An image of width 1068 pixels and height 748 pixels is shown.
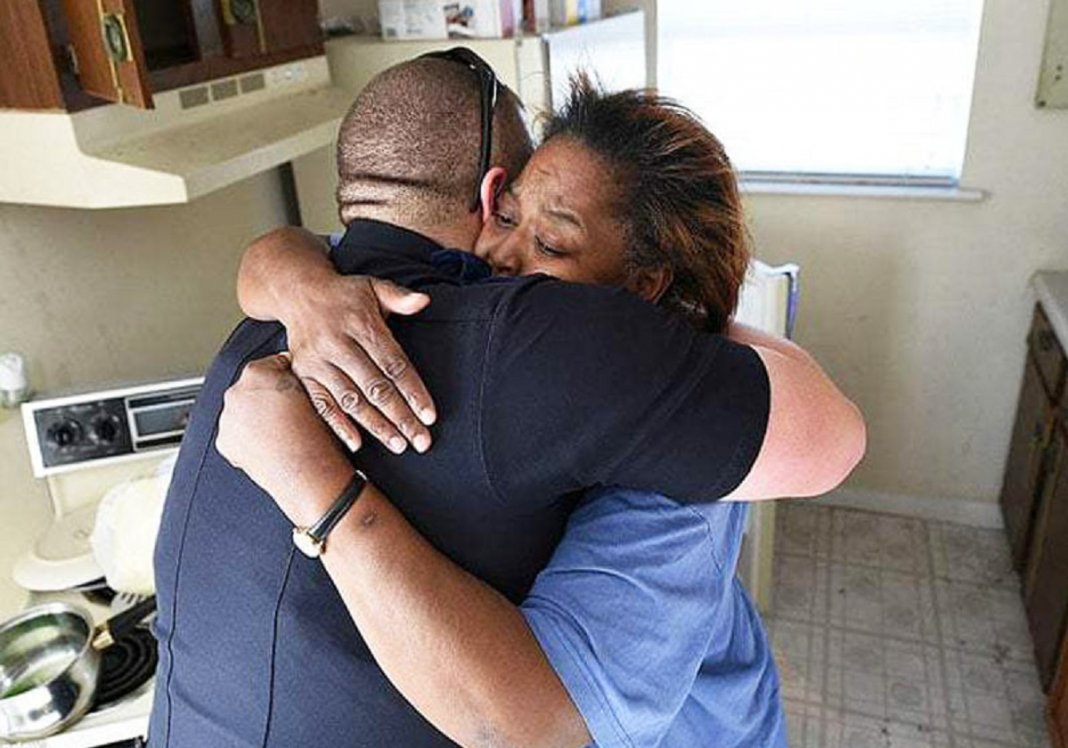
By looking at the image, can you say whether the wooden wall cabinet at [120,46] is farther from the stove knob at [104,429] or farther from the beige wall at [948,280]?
the beige wall at [948,280]

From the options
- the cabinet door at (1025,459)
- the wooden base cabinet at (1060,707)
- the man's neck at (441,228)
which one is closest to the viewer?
the man's neck at (441,228)

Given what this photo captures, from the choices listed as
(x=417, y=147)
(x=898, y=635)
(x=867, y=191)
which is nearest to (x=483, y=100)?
(x=417, y=147)

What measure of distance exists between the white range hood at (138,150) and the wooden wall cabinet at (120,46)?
27mm

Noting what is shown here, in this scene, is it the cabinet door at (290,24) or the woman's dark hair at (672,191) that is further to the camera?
the cabinet door at (290,24)

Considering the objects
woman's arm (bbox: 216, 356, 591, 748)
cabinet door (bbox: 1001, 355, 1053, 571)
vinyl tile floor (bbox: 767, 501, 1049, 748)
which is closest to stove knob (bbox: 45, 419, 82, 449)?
woman's arm (bbox: 216, 356, 591, 748)

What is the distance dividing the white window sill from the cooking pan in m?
1.91

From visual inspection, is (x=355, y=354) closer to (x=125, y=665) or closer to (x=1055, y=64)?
(x=125, y=665)

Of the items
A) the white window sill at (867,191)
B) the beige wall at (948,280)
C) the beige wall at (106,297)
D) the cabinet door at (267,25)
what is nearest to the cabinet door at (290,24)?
the cabinet door at (267,25)

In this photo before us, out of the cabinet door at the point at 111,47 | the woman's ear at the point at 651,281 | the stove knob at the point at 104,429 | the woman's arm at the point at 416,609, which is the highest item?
the cabinet door at the point at 111,47

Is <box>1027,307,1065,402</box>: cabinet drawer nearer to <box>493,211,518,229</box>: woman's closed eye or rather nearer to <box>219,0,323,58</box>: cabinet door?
<box>493,211,518,229</box>: woman's closed eye

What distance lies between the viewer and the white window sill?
2400 mm

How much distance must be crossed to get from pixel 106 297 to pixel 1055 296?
225 cm

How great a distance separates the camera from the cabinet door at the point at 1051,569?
76.7 inches

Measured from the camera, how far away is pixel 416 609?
24.9 inches
